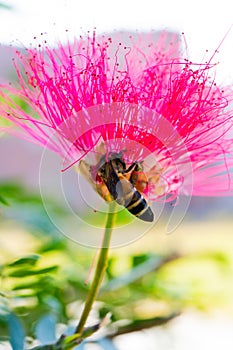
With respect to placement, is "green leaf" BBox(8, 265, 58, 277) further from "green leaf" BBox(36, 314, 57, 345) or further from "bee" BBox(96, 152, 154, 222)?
"bee" BBox(96, 152, 154, 222)

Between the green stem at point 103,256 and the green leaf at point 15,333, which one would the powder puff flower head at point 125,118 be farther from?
the green leaf at point 15,333

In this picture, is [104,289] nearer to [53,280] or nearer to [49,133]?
[53,280]

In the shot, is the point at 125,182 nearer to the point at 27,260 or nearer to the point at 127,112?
the point at 127,112

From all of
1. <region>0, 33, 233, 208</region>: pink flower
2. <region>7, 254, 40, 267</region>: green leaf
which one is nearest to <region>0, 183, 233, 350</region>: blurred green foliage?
<region>7, 254, 40, 267</region>: green leaf

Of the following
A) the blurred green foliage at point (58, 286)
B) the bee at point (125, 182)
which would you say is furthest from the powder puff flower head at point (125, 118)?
the blurred green foliage at point (58, 286)

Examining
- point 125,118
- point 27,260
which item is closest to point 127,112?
point 125,118

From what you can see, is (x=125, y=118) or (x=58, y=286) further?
(x=58, y=286)
